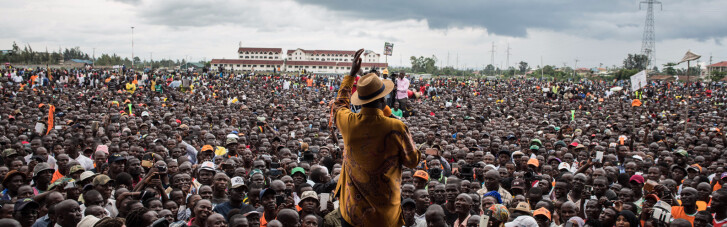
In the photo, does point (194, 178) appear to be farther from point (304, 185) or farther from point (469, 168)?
point (469, 168)

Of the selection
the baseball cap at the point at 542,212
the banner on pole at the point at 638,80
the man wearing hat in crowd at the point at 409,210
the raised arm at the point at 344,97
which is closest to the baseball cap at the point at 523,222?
the baseball cap at the point at 542,212

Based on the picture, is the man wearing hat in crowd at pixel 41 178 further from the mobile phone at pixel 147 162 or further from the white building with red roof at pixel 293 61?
the white building with red roof at pixel 293 61

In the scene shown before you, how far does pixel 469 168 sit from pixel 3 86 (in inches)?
882

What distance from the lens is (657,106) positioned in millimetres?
22484

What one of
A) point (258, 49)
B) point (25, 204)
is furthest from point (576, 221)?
point (258, 49)

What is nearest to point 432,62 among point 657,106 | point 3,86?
point 657,106

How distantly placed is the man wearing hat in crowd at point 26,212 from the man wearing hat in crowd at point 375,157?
11.4 ft

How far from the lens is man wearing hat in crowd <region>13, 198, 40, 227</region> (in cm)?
485

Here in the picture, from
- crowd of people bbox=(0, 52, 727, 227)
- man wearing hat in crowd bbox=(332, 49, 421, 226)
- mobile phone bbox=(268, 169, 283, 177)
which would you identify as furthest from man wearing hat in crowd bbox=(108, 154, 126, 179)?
man wearing hat in crowd bbox=(332, 49, 421, 226)

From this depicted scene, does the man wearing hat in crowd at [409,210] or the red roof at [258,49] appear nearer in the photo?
the man wearing hat in crowd at [409,210]

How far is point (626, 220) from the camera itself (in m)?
4.79

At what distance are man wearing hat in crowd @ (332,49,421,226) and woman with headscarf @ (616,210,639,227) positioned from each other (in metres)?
2.68

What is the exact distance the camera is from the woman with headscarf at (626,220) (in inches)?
188

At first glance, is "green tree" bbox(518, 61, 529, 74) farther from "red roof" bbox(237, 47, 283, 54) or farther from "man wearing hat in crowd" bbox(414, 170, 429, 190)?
"man wearing hat in crowd" bbox(414, 170, 429, 190)
